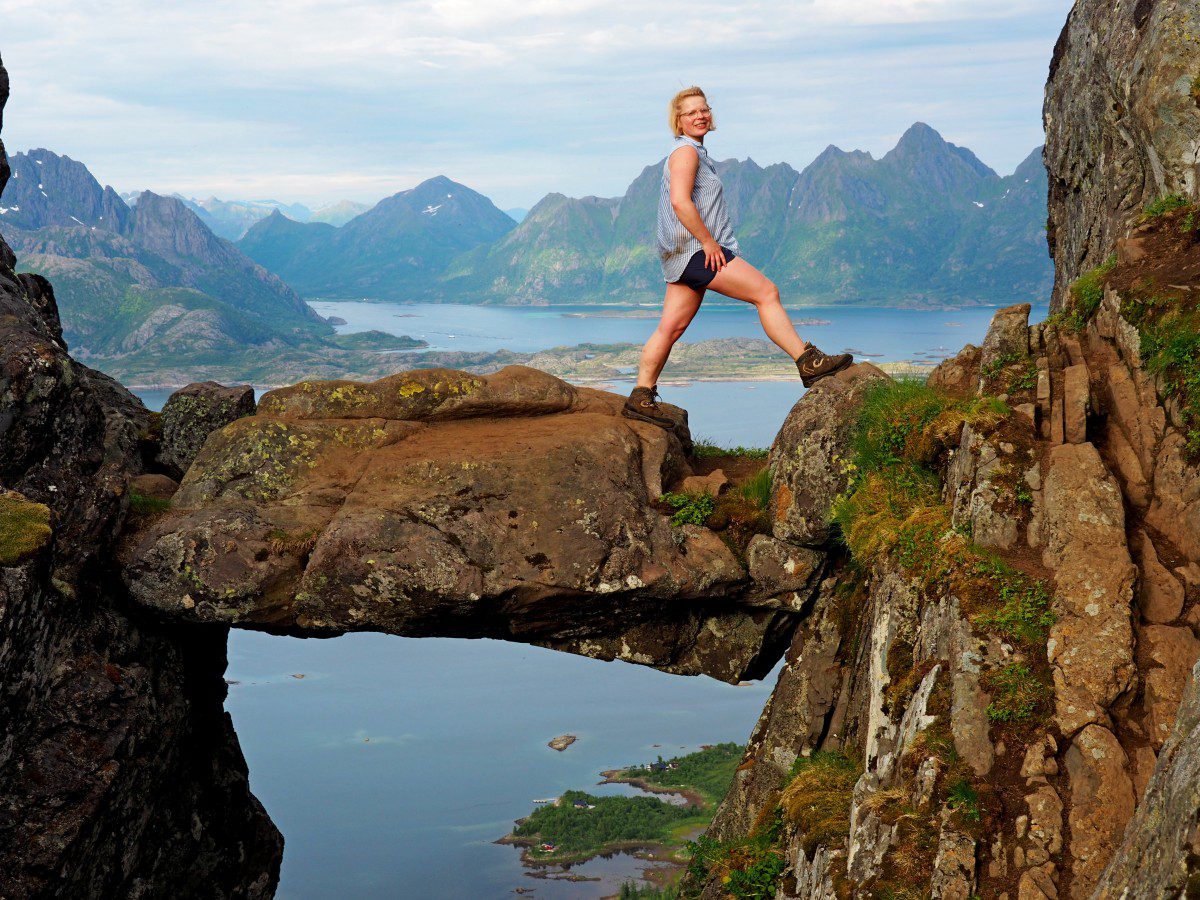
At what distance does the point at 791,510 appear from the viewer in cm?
1580

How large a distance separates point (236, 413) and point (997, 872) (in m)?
15.3

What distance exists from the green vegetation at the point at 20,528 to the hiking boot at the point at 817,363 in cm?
1144

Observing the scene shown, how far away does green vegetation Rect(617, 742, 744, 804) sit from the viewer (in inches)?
3521

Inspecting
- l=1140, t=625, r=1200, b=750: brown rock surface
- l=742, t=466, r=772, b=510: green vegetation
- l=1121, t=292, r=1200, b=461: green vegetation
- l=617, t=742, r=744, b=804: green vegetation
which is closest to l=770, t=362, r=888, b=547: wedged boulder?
l=742, t=466, r=772, b=510: green vegetation

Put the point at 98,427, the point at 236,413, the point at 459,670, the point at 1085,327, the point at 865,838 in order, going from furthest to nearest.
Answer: the point at 459,670
the point at 236,413
the point at 98,427
the point at 1085,327
the point at 865,838

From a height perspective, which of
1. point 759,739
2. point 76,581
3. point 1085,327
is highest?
point 1085,327

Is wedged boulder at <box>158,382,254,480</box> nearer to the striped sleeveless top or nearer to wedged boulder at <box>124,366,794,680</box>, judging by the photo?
wedged boulder at <box>124,366,794,680</box>

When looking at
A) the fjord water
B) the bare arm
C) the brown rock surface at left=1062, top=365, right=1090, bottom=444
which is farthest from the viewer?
the fjord water

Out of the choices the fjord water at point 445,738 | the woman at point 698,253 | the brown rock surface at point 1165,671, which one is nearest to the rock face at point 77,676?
the woman at point 698,253

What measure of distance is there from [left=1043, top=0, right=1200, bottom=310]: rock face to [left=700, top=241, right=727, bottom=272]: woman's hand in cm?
544

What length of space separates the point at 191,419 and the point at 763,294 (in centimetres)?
1088

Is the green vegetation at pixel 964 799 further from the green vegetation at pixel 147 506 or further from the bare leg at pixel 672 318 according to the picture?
the green vegetation at pixel 147 506

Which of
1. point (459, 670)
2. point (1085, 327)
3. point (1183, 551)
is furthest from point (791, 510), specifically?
point (459, 670)

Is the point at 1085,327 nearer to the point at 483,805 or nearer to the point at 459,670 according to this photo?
the point at 483,805
